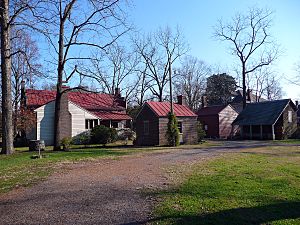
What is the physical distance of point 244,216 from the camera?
22.6 feet

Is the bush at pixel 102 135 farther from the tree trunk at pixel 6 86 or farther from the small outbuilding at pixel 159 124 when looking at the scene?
the tree trunk at pixel 6 86

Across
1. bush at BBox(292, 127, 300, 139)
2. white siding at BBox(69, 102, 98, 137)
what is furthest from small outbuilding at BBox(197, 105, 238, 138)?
white siding at BBox(69, 102, 98, 137)

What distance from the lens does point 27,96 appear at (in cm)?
3928

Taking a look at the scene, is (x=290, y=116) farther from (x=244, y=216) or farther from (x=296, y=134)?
(x=244, y=216)

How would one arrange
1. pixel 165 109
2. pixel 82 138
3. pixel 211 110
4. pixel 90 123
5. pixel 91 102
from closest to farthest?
pixel 82 138 < pixel 165 109 < pixel 90 123 < pixel 91 102 < pixel 211 110

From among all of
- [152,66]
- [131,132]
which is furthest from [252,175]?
[152,66]

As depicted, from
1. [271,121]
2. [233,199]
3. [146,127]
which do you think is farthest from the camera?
[271,121]

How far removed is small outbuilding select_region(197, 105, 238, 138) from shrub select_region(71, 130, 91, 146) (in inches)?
892

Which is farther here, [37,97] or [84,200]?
[37,97]

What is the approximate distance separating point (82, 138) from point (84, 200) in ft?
87.6

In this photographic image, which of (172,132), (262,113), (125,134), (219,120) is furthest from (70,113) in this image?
(262,113)

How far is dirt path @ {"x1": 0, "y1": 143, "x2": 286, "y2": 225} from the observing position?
662cm

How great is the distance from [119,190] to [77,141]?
2846 cm

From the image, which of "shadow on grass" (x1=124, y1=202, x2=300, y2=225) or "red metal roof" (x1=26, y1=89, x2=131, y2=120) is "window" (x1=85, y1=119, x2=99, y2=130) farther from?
"shadow on grass" (x1=124, y1=202, x2=300, y2=225)
